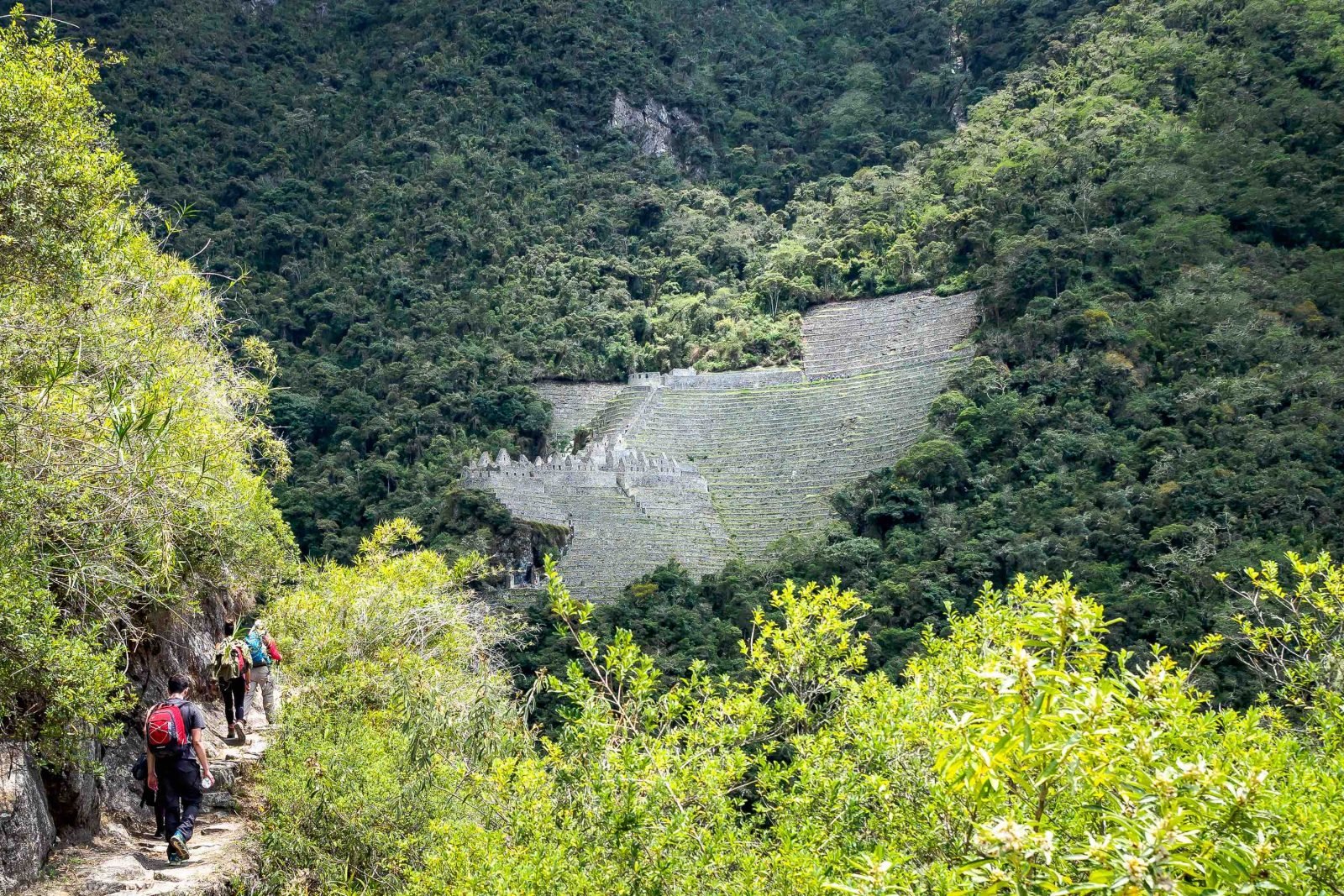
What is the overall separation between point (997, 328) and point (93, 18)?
176ft

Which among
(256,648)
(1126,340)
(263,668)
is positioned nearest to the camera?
(256,648)

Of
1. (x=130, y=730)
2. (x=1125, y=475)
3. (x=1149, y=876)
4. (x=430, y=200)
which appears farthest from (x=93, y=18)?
(x=1149, y=876)

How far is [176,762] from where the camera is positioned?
9.06 metres

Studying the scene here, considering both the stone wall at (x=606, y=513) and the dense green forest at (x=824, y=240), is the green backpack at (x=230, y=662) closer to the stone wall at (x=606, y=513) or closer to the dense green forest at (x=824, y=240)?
the dense green forest at (x=824, y=240)

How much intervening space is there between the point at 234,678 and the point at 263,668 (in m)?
1.99

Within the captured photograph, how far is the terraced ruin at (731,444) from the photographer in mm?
36594

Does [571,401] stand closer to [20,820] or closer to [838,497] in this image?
[838,497]

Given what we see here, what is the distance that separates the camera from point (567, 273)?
59.8m

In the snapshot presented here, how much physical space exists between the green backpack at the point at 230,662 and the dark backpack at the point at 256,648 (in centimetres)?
54

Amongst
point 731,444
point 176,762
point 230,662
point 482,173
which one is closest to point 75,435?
point 176,762

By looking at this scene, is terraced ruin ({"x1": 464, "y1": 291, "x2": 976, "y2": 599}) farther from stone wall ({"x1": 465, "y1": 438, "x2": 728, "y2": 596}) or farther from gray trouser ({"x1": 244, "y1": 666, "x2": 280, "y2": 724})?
gray trouser ({"x1": 244, "y1": 666, "x2": 280, "y2": 724})

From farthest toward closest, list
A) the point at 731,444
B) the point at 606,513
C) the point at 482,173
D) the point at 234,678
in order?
the point at 482,173 → the point at 731,444 → the point at 606,513 → the point at 234,678

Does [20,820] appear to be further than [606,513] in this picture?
No

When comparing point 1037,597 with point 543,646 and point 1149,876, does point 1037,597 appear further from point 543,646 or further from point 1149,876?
point 543,646
